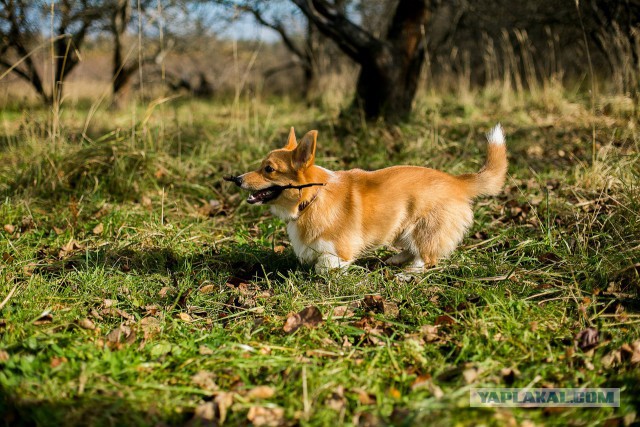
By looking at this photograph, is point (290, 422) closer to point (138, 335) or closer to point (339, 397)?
point (339, 397)

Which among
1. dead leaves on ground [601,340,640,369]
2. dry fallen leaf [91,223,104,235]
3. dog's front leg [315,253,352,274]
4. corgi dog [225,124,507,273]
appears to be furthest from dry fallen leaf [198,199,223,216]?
dead leaves on ground [601,340,640,369]

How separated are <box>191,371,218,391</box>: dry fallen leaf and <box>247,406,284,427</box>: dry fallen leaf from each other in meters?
0.27

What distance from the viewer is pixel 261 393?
2375 mm

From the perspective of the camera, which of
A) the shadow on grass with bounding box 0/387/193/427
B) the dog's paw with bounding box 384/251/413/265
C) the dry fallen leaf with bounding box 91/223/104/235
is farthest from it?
the dry fallen leaf with bounding box 91/223/104/235

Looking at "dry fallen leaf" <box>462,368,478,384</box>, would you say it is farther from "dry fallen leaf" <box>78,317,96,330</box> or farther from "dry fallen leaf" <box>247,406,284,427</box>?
"dry fallen leaf" <box>78,317,96,330</box>

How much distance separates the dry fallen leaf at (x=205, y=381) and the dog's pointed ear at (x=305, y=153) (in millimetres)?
1466

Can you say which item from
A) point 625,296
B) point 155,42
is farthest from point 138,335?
point 155,42

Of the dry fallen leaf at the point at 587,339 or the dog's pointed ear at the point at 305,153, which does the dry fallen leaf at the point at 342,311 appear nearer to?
the dog's pointed ear at the point at 305,153

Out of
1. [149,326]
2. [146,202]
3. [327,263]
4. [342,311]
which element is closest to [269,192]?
[327,263]

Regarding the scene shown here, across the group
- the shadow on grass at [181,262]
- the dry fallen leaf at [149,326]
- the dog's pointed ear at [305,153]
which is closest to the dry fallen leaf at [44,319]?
the dry fallen leaf at [149,326]

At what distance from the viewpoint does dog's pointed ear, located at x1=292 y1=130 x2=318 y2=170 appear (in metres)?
3.29

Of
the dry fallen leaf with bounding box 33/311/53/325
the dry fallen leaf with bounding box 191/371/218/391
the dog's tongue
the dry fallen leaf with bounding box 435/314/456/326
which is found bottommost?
the dry fallen leaf with bounding box 191/371/218/391

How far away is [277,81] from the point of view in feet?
45.1

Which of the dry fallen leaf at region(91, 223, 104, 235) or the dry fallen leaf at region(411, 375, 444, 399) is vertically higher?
the dry fallen leaf at region(91, 223, 104, 235)
